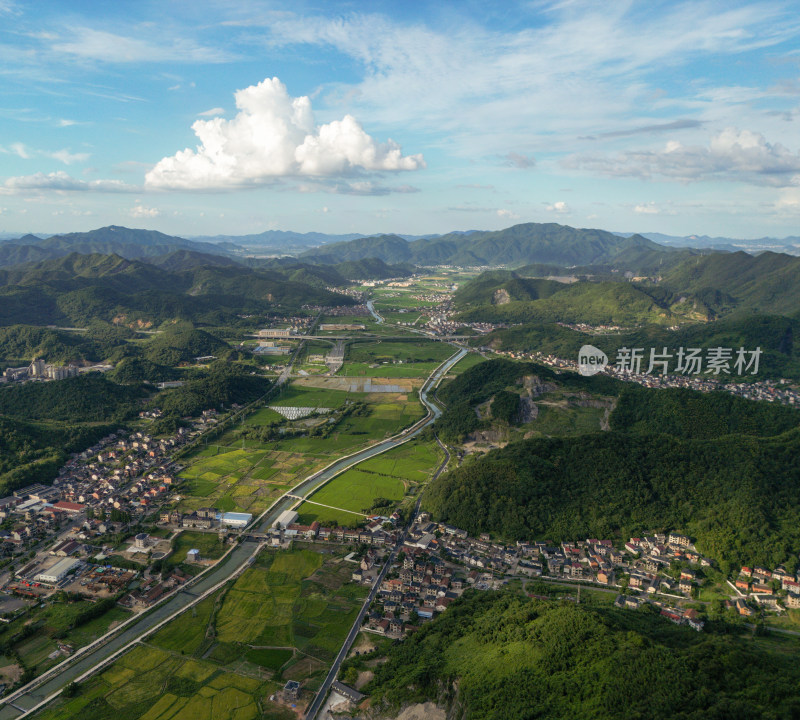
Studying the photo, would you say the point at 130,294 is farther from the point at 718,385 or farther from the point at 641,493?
the point at 718,385

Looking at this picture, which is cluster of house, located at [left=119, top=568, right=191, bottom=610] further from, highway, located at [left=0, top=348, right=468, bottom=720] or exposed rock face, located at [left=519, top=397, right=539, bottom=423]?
exposed rock face, located at [left=519, top=397, right=539, bottom=423]

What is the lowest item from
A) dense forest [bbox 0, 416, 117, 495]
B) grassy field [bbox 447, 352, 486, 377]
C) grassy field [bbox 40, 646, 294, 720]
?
grassy field [bbox 40, 646, 294, 720]

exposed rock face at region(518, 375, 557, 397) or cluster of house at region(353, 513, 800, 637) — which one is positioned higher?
exposed rock face at region(518, 375, 557, 397)

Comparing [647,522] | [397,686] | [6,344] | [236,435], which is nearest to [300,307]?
[6,344]

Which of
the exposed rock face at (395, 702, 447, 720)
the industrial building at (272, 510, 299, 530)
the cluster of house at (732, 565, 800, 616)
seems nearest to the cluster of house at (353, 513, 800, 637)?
the cluster of house at (732, 565, 800, 616)

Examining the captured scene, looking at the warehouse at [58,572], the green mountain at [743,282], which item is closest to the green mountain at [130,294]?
the warehouse at [58,572]

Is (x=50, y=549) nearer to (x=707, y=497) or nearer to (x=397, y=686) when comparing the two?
(x=397, y=686)

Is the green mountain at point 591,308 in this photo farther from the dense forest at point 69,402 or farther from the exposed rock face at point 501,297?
the dense forest at point 69,402
